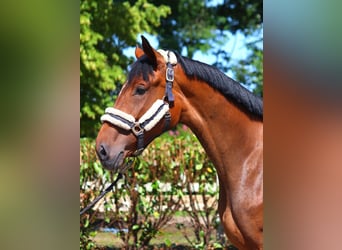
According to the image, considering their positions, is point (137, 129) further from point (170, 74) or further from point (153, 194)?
point (153, 194)

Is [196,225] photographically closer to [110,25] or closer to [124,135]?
[124,135]

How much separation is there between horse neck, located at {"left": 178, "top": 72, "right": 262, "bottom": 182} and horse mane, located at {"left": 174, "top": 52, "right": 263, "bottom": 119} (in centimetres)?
2

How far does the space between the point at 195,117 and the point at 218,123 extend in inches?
4.1

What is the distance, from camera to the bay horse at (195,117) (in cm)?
205

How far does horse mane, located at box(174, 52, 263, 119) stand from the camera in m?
2.11

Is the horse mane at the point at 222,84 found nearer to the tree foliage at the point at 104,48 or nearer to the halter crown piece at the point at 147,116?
the halter crown piece at the point at 147,116
